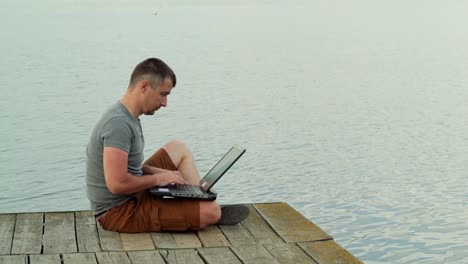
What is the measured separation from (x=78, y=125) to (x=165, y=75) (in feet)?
21.6

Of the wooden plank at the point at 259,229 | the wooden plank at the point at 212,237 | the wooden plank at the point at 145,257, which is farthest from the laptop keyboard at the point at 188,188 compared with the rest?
the wooden plank at the point at 145,257

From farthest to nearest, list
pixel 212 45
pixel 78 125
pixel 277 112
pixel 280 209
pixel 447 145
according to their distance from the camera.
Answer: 1. pixel 212 45
2. pixel 277 112
3. pixel 78 125
4. pixel 447 145
5. pixel 280 209

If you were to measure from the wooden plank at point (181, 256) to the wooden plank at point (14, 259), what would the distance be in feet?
2.25

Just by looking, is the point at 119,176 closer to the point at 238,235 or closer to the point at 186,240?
the point at 186,240

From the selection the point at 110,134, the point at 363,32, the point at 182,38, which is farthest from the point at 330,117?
the point at 363,32

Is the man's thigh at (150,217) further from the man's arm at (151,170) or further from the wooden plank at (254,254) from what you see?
the wooden plank at (254,254)

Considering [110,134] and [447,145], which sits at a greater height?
[110,134]

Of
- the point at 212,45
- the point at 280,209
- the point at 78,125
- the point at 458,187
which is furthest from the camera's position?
the point at 212,45

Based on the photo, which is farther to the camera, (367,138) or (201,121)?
(201,121)

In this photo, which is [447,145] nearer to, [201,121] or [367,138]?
[367,138]

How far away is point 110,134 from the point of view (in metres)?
5.60

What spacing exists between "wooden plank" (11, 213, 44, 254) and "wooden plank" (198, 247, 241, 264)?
836 millimetres

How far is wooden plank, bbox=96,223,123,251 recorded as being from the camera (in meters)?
5.48

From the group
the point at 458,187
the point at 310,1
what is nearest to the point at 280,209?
the point at 458,187
